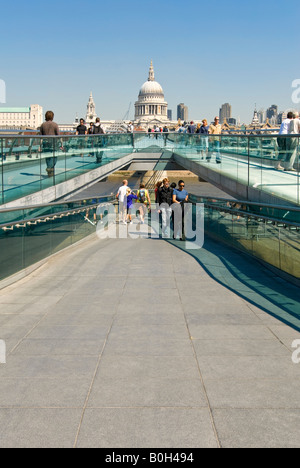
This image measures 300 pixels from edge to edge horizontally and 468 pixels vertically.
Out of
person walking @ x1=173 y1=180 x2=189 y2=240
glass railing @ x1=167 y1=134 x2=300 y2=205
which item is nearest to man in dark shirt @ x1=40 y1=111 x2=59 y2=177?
person walking @ x1=173 y1=180 x2=189 y2=240

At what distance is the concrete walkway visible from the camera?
13.1 ft

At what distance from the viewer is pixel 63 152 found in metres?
15.1

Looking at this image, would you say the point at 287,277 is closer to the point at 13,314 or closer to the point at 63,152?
the point at 13,314

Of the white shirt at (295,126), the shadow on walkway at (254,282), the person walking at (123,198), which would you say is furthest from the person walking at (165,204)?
the white shirt at (295,126)

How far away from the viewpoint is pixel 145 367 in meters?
5.25

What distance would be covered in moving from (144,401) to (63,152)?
11.3 meters

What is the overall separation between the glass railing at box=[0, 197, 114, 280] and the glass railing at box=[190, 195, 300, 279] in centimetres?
341

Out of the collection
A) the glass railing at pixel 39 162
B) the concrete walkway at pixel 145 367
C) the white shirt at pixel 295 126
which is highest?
the white shirt at pixel 295 126

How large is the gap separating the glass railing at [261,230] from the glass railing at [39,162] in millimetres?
3998

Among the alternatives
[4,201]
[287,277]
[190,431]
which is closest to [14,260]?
[4,201]

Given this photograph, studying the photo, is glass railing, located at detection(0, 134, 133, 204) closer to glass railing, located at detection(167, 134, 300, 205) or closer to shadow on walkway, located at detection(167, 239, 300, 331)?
shadow on walkway, located at detection(167, 239, 300, 331)

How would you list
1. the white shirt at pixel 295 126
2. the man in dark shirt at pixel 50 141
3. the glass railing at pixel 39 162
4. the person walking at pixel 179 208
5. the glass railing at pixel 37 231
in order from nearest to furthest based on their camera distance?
1. the glass railing at pixel 37 231
2. the glass railing at pixel 39 162
3. the white shirt at pixel 295 126
4. the man in dark shirt at pixel 50 141
5. the person walking at pixel 179 208

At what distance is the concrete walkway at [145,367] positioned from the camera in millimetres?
3990

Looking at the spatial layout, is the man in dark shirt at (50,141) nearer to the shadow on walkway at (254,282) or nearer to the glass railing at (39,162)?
the glass railing at (39,162)
